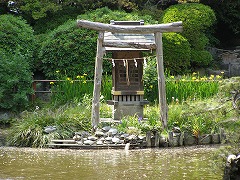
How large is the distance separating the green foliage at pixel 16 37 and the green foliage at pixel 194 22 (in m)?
5.66

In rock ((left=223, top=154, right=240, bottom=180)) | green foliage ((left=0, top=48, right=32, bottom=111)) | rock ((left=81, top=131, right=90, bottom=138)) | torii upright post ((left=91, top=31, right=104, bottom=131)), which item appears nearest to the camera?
rock ((left=223, top=154, right=240, bottom=180))

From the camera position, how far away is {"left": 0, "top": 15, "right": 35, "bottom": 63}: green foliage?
17.0 metres

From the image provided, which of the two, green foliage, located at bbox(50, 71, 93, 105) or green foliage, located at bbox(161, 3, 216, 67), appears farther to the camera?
green foliage, located at bbox(161, 3, 216, 67)

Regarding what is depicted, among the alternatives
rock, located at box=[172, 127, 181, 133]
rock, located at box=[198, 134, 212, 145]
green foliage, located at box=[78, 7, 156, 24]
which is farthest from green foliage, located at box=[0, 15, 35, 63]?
rock, located at box=[198, 134, 212, 145]

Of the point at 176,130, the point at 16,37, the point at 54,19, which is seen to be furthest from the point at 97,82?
the point at 54,19

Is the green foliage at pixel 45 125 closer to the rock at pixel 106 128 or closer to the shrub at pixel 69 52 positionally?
the rock at pixel 106 128

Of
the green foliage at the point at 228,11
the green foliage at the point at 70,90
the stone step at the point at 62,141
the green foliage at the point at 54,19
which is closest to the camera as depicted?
the stone step at the point at 62,141

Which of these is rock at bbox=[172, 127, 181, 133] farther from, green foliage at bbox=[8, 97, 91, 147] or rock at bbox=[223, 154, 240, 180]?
rock at bbox=[223, 154, 240, 180]

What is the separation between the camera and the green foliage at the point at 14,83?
1477 cm

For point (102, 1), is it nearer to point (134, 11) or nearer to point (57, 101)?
point (134, 11)

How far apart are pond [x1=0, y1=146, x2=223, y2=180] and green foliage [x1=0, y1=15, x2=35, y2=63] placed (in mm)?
5370

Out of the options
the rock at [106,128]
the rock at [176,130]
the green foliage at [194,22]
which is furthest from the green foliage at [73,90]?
the green foliage at [194,22]

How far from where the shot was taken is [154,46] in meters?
13.3

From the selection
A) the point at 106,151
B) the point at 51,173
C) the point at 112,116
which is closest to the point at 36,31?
the point at 112,116
